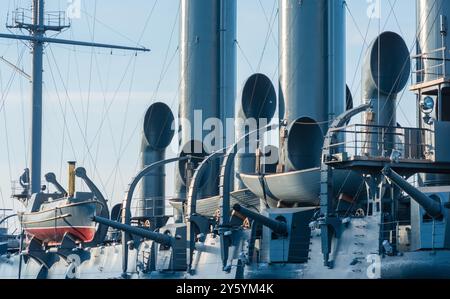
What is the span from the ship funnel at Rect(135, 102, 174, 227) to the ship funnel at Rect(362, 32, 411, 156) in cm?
1599

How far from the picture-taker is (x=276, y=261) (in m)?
40.8

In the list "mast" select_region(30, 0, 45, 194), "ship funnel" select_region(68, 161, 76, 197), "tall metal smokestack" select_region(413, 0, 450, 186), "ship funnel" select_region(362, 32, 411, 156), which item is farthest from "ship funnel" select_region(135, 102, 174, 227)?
"ship funnel" select_region(362, 32, 411, 156)

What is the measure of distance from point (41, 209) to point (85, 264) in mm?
6117

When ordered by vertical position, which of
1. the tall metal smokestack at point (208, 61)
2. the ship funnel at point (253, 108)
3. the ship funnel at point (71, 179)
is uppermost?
the tall metal smokestack at point (208, 61)

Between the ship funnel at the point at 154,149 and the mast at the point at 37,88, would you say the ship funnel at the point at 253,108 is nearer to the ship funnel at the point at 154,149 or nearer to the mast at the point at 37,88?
the ship funnel at the point at 154,149

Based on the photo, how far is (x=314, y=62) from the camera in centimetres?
4947

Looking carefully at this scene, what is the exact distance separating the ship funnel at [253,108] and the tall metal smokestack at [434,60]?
22.2 feet

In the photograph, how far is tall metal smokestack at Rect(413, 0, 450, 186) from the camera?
39.2m

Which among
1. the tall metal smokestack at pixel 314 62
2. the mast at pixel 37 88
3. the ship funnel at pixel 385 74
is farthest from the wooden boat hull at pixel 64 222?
the ship funnel at pixel 385 74

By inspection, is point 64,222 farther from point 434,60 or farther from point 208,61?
point 434,60

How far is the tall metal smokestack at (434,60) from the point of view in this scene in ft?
129
